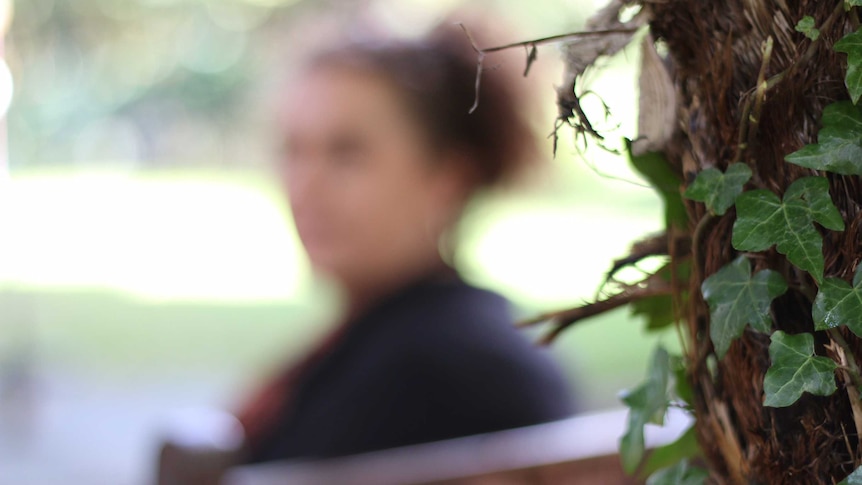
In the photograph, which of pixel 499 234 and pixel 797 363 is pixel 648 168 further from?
pixel 499 234

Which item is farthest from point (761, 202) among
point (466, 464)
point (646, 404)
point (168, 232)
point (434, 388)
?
point (168, 232)

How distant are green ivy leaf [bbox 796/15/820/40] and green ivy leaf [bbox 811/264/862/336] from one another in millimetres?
69

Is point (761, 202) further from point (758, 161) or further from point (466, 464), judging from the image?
point (466, 464)

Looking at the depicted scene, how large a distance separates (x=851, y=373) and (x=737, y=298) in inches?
1.6

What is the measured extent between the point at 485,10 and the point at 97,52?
6748 millimetres

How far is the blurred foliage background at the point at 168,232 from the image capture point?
329 cm

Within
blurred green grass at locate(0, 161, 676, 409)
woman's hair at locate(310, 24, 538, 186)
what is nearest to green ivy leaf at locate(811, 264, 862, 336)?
woman's hair at locate(310, 24, 538, 186)

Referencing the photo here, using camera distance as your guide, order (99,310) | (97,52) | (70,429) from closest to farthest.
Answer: (70,429), (99,310), (97,52)

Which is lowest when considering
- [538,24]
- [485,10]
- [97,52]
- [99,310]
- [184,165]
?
[485,10]

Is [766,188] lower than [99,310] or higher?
lower

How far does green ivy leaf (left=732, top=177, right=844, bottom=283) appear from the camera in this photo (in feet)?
0.83

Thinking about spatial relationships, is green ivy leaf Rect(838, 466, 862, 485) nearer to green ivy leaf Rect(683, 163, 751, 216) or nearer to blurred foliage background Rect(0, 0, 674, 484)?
green ivy leaf Rect(683, 163, 751, 216)

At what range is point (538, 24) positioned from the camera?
14.5 feet

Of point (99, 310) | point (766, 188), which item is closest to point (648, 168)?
point (766, 188)
